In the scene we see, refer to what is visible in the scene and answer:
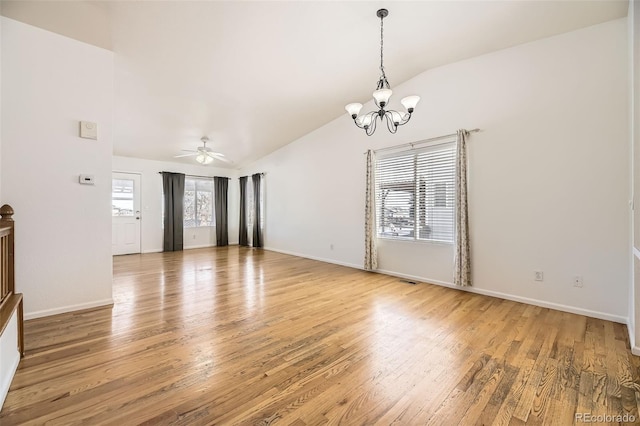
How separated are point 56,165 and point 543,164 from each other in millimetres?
5393

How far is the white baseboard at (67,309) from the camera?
2689 millimetres

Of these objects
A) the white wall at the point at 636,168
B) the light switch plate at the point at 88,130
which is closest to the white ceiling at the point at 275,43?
the white wall at the point at 636,168

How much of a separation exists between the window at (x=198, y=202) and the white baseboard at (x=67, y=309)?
511 centimetres

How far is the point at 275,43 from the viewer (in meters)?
3.27

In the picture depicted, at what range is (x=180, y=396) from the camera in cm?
160

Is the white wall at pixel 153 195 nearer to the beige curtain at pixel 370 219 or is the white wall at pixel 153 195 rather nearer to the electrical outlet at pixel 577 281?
the beige curtain at pixel 370 219

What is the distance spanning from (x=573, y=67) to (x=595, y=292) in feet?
8.22

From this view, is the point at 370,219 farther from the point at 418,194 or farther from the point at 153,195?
the point at 153,195

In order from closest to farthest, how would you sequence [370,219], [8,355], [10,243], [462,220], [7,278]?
1. [8,355]
2. [7,278]
3. [10,243]
4. [462,220]
5. [370,219]

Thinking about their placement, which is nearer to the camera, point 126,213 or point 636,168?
point 636,168

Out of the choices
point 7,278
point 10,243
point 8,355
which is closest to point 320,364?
point 8,355

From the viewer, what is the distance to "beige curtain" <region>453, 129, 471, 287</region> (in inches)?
149

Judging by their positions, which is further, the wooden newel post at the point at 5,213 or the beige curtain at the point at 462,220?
the beige curtain at the point at 462,220

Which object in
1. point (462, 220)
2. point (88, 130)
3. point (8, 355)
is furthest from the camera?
point (462, 220)
